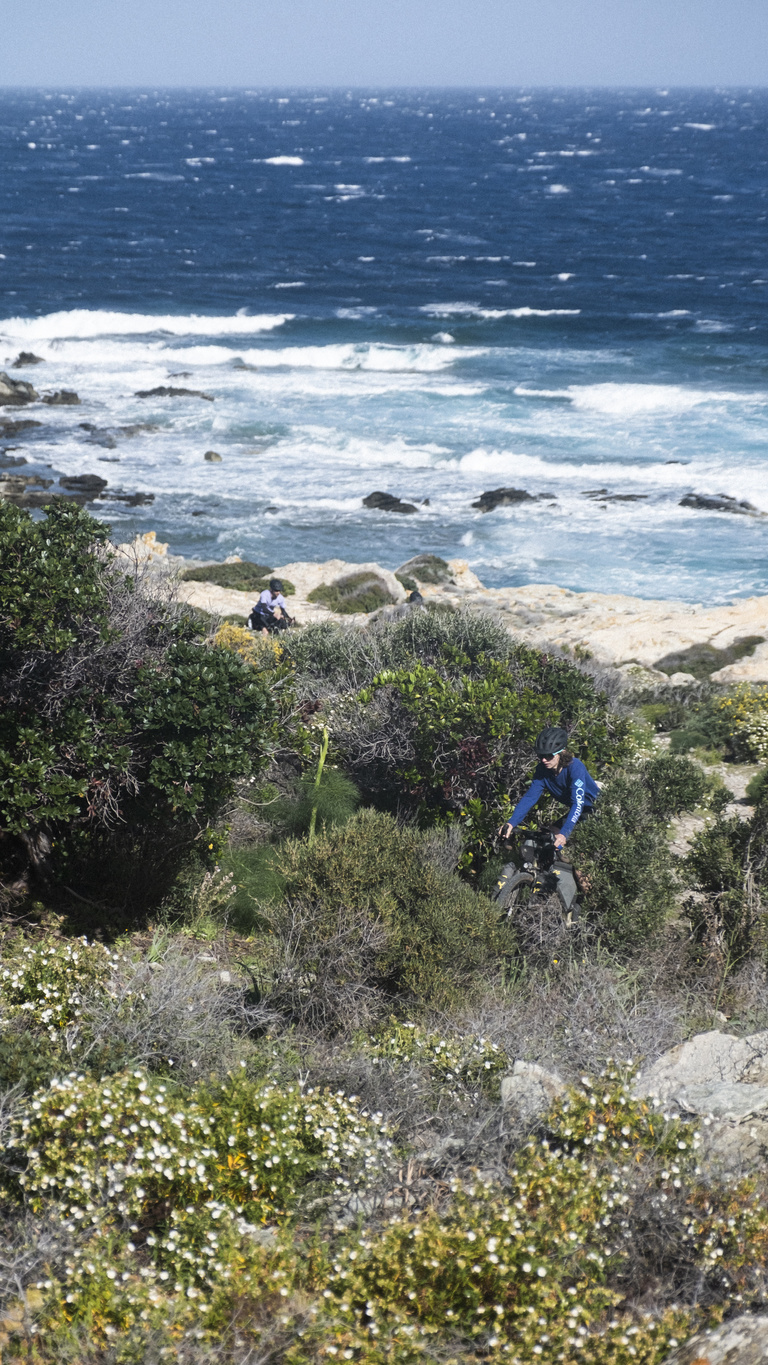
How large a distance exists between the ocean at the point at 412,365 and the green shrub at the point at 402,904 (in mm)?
17827

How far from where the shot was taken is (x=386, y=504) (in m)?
28.9

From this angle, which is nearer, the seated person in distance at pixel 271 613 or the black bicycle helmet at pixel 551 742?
the black bicycle helmet at pixel 551 742

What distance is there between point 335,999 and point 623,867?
102 inches

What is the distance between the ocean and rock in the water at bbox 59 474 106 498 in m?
0.58

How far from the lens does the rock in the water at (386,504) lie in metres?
28.8

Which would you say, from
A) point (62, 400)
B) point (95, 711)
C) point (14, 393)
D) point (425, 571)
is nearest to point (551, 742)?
point (95, 711)

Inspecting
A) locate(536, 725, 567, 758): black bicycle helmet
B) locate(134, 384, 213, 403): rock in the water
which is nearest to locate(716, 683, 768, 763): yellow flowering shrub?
locate(536, 725, 567, 758): black bicycle helmet

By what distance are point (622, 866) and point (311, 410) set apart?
32624 millimetres

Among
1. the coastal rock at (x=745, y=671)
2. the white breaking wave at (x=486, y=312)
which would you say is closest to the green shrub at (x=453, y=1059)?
the coastal rock at (x=745, y=671)

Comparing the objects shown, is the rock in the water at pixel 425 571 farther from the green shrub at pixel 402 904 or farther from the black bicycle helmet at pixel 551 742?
the green shrub at pixel 402 904

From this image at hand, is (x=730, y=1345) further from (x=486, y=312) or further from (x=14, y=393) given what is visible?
(x=486, y=312)

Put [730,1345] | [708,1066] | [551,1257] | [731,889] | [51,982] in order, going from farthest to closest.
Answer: [731,889]
[51,982]
[708,1066]
[551,1257]
[730,1345]

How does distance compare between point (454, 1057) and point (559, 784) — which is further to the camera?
point (559, 784)

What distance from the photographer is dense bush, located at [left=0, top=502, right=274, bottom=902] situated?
21.3ft
